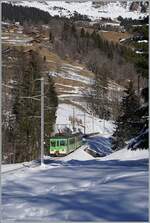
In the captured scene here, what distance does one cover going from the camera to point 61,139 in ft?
109

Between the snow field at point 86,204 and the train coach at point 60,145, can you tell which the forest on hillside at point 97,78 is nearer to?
the snow field at point 86,204

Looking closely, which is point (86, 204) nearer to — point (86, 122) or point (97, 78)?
point (86, 122)

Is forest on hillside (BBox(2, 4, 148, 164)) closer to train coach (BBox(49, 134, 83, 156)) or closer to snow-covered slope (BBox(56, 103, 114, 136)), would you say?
snow-covered slope (BBox(56, 103, 114, 136))

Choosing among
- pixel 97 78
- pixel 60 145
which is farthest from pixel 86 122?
pixel 60 145

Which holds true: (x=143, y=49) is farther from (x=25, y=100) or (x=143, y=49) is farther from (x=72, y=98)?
(x=72, y=98)

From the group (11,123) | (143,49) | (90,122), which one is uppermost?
(143,49)

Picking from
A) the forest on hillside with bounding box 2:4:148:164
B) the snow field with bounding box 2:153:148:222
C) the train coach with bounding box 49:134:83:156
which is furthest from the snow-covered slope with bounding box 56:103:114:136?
the snow field with bounding box 2:153:148:222

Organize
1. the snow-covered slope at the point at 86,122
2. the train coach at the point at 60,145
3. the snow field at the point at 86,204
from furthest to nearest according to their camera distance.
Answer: the snow-covered slope at the point at 86,122 < the train coach at the point at 60,145 < the snow field at the point at 86,204

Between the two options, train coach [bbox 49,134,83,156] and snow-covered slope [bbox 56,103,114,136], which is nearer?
train coach [bbox 49,134,83,156]

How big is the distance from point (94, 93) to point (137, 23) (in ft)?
199

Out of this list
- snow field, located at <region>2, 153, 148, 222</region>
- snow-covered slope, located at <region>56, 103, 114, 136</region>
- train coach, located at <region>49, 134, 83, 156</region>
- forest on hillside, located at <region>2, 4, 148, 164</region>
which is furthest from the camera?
snow-covered slope, located at <region>56, 103, 114, 136</region>

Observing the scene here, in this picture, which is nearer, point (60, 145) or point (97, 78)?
point (60, 145)

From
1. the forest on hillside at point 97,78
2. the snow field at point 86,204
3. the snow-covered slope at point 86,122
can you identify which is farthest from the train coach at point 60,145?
the snow-covered slope at point 86,122

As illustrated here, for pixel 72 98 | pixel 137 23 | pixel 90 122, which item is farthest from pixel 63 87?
pixel 137 23
